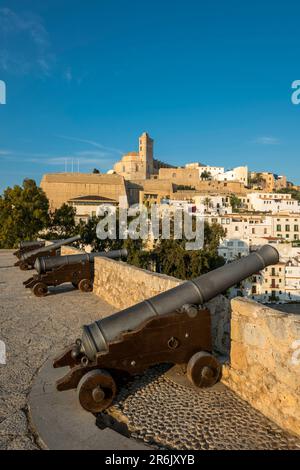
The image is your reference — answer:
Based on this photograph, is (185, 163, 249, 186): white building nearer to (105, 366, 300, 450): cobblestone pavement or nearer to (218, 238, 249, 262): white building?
(218, 238, 249, 262): white building

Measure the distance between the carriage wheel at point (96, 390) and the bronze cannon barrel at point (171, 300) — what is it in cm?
19

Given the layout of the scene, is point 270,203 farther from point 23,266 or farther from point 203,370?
point 203,370

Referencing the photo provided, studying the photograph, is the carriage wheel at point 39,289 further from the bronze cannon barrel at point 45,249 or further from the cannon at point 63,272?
the bronze cannon barrel at point 45,249

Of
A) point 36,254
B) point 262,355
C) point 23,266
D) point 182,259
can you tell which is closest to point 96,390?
point 262,355

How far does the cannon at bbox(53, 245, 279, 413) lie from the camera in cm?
308

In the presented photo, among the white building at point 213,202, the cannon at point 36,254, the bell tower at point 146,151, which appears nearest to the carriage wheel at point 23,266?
the cannon at point 36,254

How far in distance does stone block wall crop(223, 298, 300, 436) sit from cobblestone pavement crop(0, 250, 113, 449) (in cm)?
172

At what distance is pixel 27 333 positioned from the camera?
5.29m

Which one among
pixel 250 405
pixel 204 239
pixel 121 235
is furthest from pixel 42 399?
pixel 204 239

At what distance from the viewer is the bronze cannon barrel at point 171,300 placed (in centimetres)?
320

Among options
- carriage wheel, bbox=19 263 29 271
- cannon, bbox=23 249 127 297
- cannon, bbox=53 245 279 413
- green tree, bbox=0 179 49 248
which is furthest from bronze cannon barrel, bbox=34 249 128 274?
green tree, bbox=0 179 49 248

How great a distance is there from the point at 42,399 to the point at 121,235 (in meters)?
28.2
